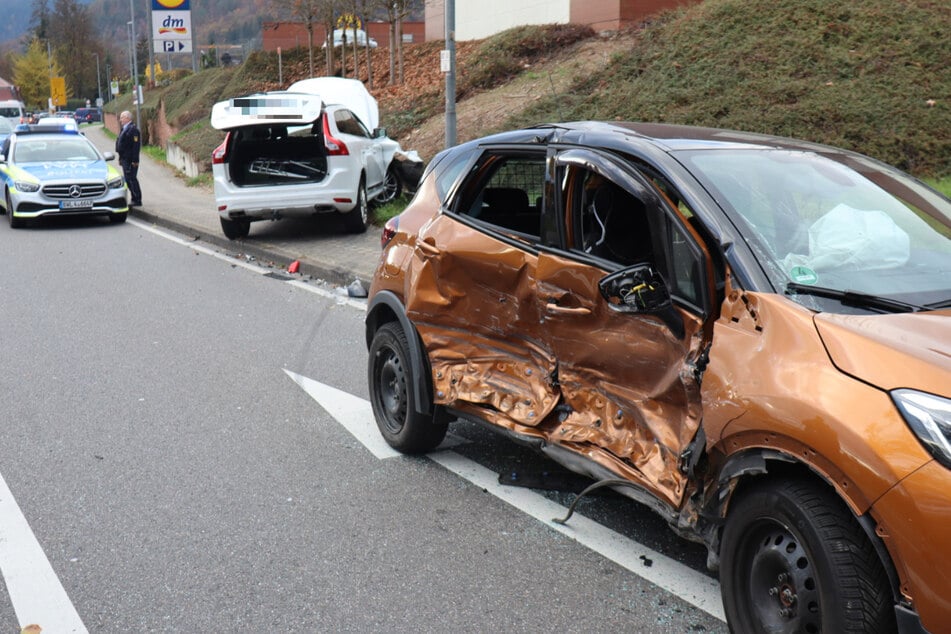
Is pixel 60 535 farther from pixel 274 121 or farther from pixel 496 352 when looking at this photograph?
pixel 274 121

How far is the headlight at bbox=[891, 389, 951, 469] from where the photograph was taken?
2.51m

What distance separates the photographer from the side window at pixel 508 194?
4539 mm

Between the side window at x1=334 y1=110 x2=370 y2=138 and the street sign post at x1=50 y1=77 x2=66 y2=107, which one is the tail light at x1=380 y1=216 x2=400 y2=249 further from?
the street sign post at x1=50 y1=77 x2=66 y2=107

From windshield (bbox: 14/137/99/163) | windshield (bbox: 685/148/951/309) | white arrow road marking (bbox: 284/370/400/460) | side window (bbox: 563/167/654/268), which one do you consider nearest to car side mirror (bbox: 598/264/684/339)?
windshield (bbox: 685/148/951/309)

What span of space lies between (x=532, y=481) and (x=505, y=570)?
97cm

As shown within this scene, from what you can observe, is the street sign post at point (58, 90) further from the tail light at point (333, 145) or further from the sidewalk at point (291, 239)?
the tail light at point (333, 145)

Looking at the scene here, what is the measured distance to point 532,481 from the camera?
16.2 ft

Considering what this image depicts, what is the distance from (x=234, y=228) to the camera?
14.3m

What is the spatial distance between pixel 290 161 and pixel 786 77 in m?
7.36

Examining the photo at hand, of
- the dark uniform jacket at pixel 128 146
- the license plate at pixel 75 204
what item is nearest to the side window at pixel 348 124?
the license plate at pixel 75 204

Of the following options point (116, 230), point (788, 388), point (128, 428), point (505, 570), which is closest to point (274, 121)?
point (116, 230)

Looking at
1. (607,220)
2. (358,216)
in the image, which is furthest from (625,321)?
(358,216)

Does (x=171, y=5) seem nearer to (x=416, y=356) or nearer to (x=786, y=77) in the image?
(x=786, y=77)

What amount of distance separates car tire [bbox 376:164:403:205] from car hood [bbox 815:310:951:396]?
41.3ft
